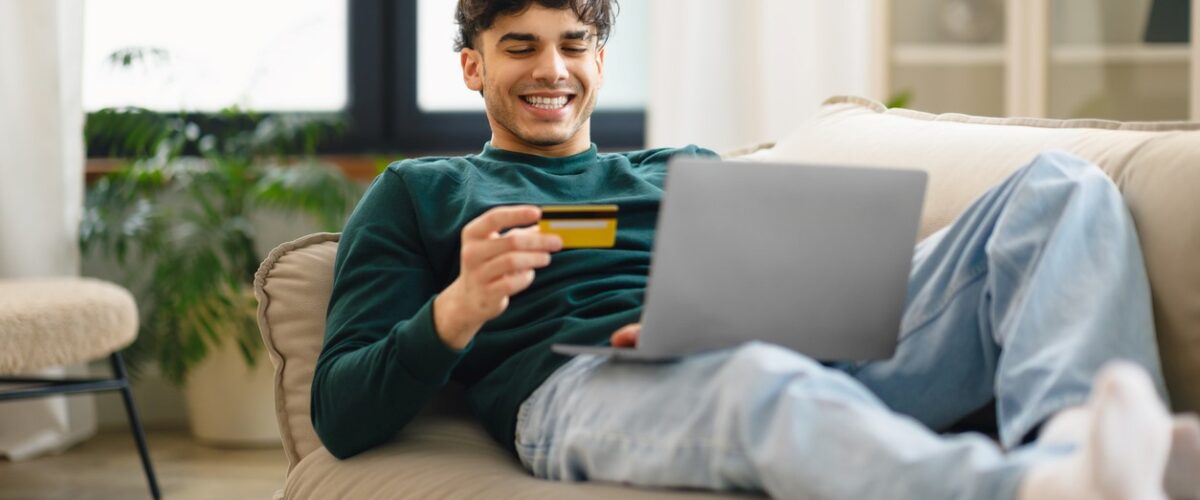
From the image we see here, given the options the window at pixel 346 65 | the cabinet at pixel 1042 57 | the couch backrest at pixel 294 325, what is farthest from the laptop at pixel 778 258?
the window at pixel 346 65

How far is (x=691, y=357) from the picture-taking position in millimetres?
1186

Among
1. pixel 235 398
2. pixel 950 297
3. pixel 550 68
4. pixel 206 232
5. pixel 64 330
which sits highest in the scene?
pixel 550 68

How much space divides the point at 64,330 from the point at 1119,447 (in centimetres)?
197

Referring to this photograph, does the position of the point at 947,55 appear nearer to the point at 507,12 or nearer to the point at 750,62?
the point at 750,62

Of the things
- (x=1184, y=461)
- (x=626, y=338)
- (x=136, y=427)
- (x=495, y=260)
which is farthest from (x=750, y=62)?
(x=1184, y=461)

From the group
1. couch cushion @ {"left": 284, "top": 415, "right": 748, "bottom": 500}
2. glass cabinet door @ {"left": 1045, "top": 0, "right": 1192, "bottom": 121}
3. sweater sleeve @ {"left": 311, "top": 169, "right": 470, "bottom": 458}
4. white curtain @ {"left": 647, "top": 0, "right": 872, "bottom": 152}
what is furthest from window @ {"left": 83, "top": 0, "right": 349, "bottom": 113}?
couch cushion @ {"left": 284, "top": 415, "right": 748, "bottom": 500}

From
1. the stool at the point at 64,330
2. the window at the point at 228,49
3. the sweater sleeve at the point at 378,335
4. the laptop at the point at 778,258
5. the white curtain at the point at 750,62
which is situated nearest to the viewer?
the laptop at the point at 778,258

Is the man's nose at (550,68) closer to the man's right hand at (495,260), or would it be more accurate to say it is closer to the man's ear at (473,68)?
the man's ear at (473,68)

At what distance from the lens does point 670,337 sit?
1.17 metres

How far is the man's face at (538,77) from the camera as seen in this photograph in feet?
5.19

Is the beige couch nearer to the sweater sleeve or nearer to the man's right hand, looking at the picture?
the sweater sleeve

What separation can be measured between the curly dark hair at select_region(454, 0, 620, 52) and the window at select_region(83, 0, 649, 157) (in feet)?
6.01

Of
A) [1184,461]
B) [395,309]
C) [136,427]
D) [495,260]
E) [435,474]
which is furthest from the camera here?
[136,427]

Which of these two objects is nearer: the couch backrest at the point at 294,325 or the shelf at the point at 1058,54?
the couch backrest at the point at 294,325
